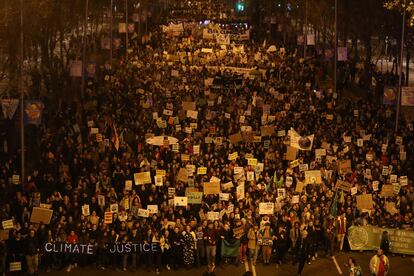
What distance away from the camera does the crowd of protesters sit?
20000 mm

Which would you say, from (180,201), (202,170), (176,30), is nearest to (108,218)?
(180,201)

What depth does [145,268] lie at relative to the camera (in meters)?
20.1

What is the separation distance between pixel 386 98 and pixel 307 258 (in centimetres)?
1325

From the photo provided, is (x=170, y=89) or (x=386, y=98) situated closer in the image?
(x=386, y=98)

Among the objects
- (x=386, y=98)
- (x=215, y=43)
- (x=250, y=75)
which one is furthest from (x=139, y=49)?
(x=386, y=98)

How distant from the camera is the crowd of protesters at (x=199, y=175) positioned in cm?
2000

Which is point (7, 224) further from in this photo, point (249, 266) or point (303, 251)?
point (303, 251)

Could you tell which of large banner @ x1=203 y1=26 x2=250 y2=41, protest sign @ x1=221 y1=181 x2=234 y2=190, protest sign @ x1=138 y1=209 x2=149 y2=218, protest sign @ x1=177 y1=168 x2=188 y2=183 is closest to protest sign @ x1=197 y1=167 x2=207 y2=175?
protest sign @ x1=177 y1=168 x2=188 y2=183

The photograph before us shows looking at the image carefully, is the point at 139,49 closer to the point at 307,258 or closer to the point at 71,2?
the point at 71,2

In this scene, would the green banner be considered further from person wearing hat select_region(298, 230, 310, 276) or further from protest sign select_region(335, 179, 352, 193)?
person wearing hat select_region(298, 230, 310, 276)

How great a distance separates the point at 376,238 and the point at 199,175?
588cm

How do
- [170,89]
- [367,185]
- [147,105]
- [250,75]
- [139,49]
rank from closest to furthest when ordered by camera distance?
[367,185], [147,105], [170,89], [250,75], [139,49]

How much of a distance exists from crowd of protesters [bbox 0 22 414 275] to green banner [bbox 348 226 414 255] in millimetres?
318

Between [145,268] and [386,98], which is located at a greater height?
[386,98]
